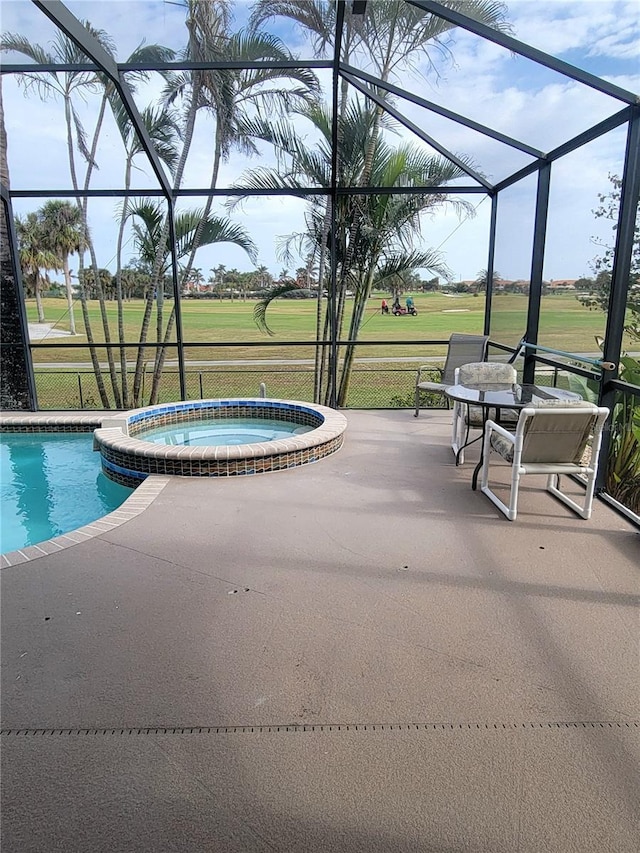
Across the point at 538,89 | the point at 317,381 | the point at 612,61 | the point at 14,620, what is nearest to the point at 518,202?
the point at 538,89

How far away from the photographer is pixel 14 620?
7.47ft

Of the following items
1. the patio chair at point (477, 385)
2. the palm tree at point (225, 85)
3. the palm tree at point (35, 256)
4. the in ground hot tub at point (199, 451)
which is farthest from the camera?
the palm tree at point (35, 256)

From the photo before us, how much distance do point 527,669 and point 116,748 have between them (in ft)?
4.81

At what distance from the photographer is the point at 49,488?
4812mm

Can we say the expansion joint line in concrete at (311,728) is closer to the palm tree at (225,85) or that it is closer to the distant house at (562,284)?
the distant house at (562,284)

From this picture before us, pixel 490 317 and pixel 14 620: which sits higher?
pixel 490 317

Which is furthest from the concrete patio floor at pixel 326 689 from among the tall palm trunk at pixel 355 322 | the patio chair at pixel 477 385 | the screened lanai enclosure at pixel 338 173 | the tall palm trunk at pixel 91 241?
the tall palm trunk at pixel 91 241

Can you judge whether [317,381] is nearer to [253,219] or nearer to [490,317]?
[490,317]

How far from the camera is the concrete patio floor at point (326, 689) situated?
4.52ft

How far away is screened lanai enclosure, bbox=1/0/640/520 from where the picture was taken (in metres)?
3.89

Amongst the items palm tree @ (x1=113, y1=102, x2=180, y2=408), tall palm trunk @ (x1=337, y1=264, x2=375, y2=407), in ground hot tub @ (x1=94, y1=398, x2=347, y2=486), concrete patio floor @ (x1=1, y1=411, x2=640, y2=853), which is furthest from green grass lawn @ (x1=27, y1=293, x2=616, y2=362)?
palm tree @ (x1=113, y1=102, x2=180, y2=408)

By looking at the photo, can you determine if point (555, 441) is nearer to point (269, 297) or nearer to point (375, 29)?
point (375, 29)

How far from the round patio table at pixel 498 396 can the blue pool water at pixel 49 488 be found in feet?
9.64

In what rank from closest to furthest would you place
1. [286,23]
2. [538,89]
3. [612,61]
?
[612,61], [538,89], [286,23]
